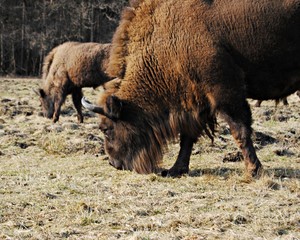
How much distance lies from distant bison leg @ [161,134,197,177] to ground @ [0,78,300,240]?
20 centimetres

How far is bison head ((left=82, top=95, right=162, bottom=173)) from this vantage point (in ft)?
25.7

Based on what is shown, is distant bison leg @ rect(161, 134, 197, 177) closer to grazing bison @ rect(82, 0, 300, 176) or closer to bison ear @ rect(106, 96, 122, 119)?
grazing bison @ rect(82, 0, 300, 176)

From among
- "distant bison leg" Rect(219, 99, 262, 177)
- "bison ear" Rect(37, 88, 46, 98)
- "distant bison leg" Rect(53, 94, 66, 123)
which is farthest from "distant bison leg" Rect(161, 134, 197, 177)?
"bison ear" Rect(37, 88, 46, 98)

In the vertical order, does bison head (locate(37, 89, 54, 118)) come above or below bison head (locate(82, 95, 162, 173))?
below

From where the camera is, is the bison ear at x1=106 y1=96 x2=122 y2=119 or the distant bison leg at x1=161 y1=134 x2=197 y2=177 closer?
the bison ear at x1=106 y1=96 x2=122 y2=119

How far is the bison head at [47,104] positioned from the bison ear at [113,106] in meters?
9.07

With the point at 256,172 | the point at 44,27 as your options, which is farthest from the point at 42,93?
the point at 44,27

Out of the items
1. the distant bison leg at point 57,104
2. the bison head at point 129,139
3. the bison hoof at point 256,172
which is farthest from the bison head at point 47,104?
the bison hoof at point 256,172

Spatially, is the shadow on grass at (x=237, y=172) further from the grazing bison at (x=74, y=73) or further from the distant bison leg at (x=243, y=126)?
the grazing bison at (x=74, y=73)

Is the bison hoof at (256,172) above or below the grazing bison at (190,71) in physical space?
below

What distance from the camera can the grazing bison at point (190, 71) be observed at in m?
7.06

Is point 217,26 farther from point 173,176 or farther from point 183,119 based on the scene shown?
point 173,176

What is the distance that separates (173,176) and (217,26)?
7.09ft

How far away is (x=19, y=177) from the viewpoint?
24.8 ft
